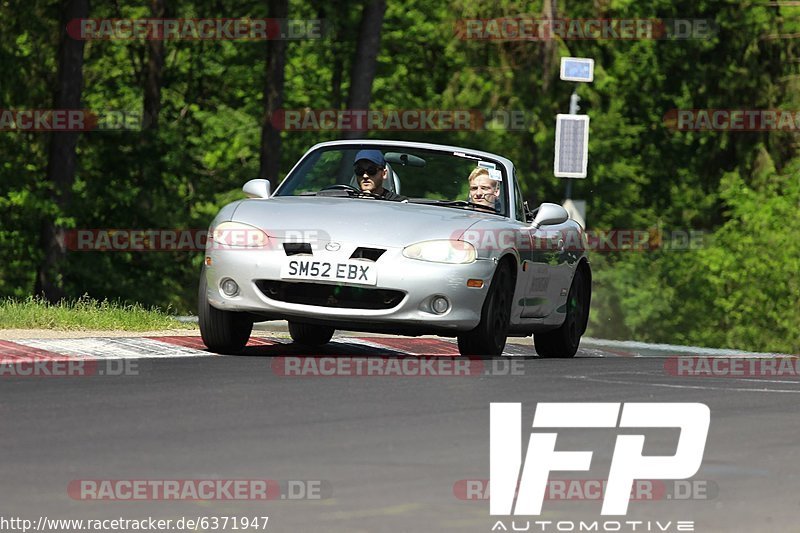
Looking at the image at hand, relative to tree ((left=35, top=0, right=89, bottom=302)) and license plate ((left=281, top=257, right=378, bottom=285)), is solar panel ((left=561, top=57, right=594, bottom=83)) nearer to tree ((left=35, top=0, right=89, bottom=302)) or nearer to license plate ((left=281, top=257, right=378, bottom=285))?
tree ((left=35, top=0, right=89, bottom=302))

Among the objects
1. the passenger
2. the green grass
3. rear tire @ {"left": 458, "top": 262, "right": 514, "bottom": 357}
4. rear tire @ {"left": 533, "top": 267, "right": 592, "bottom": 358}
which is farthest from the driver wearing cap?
the green grass

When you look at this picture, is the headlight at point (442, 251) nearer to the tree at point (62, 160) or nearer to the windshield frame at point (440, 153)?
→ the windshield frame at point (440, 153)

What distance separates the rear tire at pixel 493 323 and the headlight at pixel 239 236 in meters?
1.57

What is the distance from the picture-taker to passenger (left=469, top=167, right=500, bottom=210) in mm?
14289

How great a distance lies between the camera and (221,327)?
13070mm

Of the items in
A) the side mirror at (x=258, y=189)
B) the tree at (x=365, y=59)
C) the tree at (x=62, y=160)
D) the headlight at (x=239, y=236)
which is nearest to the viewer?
the headlight at (x=239, y=236)

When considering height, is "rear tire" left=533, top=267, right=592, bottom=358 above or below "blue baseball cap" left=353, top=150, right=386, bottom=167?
below

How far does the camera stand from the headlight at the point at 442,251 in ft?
40.8

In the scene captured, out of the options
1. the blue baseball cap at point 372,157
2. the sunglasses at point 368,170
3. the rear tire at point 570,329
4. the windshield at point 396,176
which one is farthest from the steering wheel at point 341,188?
the rear tire at point 570,329

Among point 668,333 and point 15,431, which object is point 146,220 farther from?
point 15,431

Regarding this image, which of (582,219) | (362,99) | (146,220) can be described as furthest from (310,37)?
(582,219)

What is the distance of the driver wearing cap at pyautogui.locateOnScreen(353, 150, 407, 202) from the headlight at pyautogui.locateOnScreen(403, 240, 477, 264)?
1.48m

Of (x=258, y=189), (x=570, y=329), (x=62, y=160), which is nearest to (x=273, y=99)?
(x=62, y=160)

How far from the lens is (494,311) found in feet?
42.7
